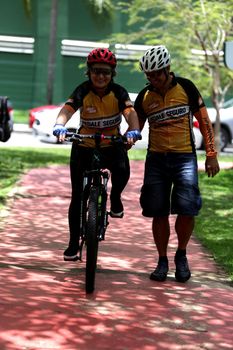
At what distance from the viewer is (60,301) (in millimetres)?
5527

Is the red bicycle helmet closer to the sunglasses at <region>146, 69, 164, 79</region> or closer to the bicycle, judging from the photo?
the sunglasses at <region>146, 69, 164, 79</region>

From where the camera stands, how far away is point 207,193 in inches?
479

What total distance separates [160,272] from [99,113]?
1.40m

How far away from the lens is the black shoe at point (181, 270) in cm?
Answer: 639

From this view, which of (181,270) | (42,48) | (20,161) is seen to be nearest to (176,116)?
(181,270)

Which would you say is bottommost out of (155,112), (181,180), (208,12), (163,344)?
(163,344)

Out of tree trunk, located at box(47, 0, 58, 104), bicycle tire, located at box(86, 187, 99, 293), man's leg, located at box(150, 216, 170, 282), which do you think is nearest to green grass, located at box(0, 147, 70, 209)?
man's leg, located at box(150, 216, 170, 282)

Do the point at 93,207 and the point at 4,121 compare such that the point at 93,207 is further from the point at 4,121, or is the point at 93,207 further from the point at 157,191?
the point at 4,121

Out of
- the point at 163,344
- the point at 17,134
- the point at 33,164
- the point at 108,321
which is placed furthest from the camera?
the point at 17,134

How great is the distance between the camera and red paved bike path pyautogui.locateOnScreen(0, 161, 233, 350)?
4762 millimetres

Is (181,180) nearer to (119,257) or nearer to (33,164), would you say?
(119,257)

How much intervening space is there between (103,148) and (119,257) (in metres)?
1.43

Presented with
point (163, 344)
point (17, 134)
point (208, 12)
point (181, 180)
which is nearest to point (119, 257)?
point (181, 180)

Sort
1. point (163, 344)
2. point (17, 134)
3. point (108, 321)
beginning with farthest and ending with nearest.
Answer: point (17, 134) → point (108, 321) → point (163, 344)
